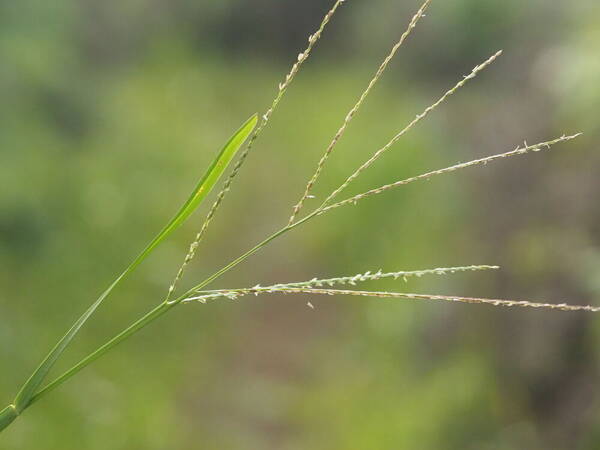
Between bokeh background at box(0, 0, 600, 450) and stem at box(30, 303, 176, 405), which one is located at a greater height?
stem at box(30, 303, 176, 405)

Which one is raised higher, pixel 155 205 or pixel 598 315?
pixel 155 205

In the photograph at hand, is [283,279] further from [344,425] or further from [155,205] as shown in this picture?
[344,425]

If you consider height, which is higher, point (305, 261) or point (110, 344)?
point (110, 344)

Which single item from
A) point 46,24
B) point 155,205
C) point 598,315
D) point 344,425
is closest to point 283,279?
point 155,205

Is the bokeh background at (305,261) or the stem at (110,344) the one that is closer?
the stem at (110,344)

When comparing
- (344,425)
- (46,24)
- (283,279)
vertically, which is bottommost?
(344,425)

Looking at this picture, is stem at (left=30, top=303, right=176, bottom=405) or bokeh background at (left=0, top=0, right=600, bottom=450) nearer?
stem at (left=30, top=303, right=176, bottom=405)

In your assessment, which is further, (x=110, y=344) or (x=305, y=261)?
(x=305, y=261)

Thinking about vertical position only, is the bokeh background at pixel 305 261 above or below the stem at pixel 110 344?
below
